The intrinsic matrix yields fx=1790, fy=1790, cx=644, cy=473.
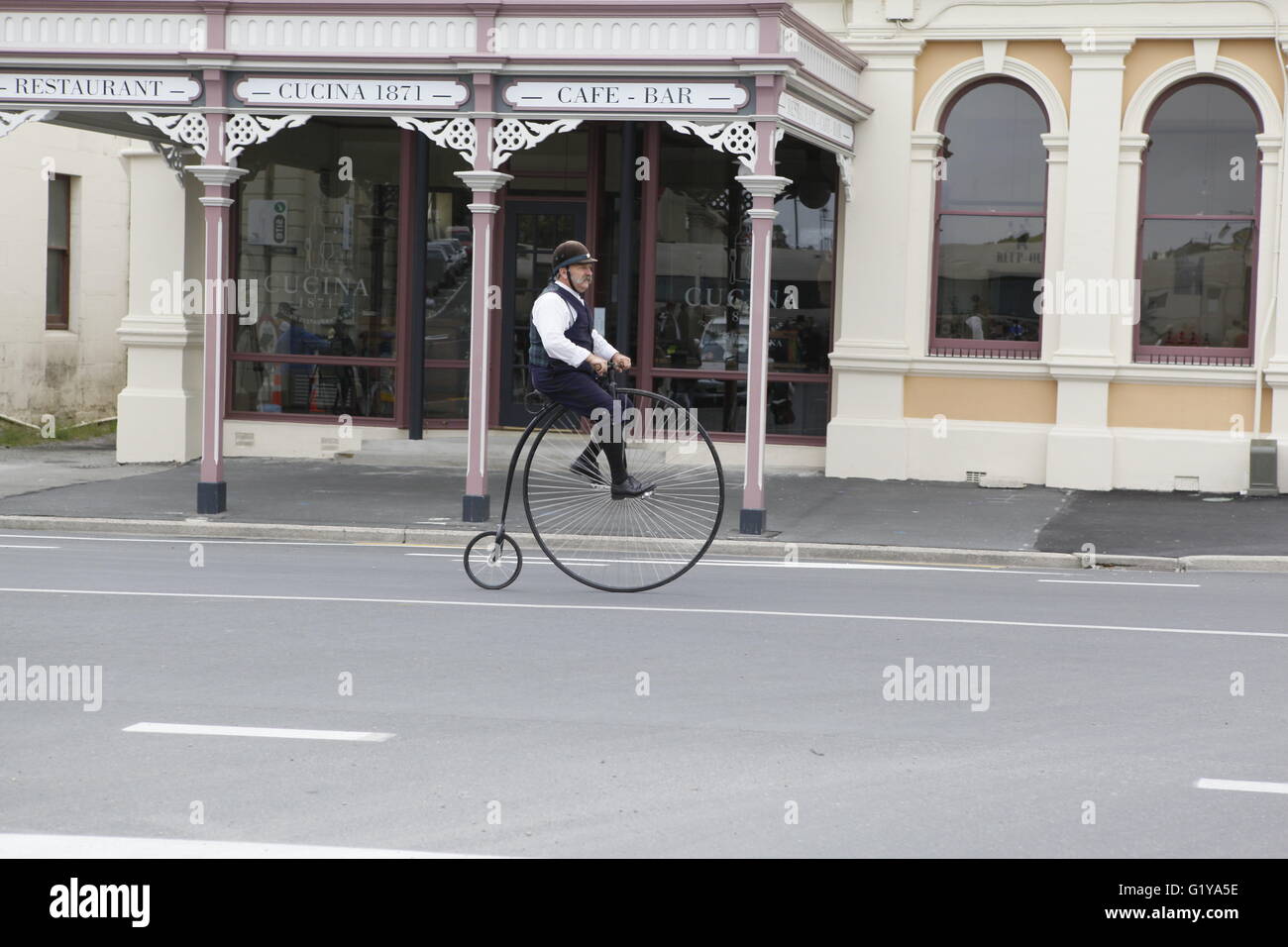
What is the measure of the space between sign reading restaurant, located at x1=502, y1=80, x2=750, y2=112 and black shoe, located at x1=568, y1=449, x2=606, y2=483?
457 cm

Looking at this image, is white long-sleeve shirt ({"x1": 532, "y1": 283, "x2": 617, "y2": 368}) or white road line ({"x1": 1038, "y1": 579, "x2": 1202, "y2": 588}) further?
white road line ({"x1": 1038, "y1": 579, "x2": 1202, "y2": 588})

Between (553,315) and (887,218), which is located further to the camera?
(887,218)

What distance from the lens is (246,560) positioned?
1320cm

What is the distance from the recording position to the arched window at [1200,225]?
18.1m

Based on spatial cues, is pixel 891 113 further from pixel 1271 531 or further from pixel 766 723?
pixel 766 723

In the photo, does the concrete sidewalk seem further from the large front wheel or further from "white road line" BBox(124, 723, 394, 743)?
"white road line" BBox(124, 723, 394, 743)

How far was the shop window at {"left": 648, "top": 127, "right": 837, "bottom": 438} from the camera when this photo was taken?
19688mm

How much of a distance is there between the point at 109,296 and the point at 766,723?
21.2 metres

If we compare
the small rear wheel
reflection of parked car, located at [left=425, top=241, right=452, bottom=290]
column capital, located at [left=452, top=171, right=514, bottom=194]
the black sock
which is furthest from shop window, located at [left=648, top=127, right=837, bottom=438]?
the black sock

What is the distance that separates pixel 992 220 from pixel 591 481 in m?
8.91

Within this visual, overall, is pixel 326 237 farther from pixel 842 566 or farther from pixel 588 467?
pixel 588 467

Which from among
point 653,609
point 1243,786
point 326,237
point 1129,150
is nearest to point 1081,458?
point 1129,150

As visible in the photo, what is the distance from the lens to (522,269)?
2089cm

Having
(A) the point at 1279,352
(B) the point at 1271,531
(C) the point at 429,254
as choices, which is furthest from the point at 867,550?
(C) the point at 429,254
